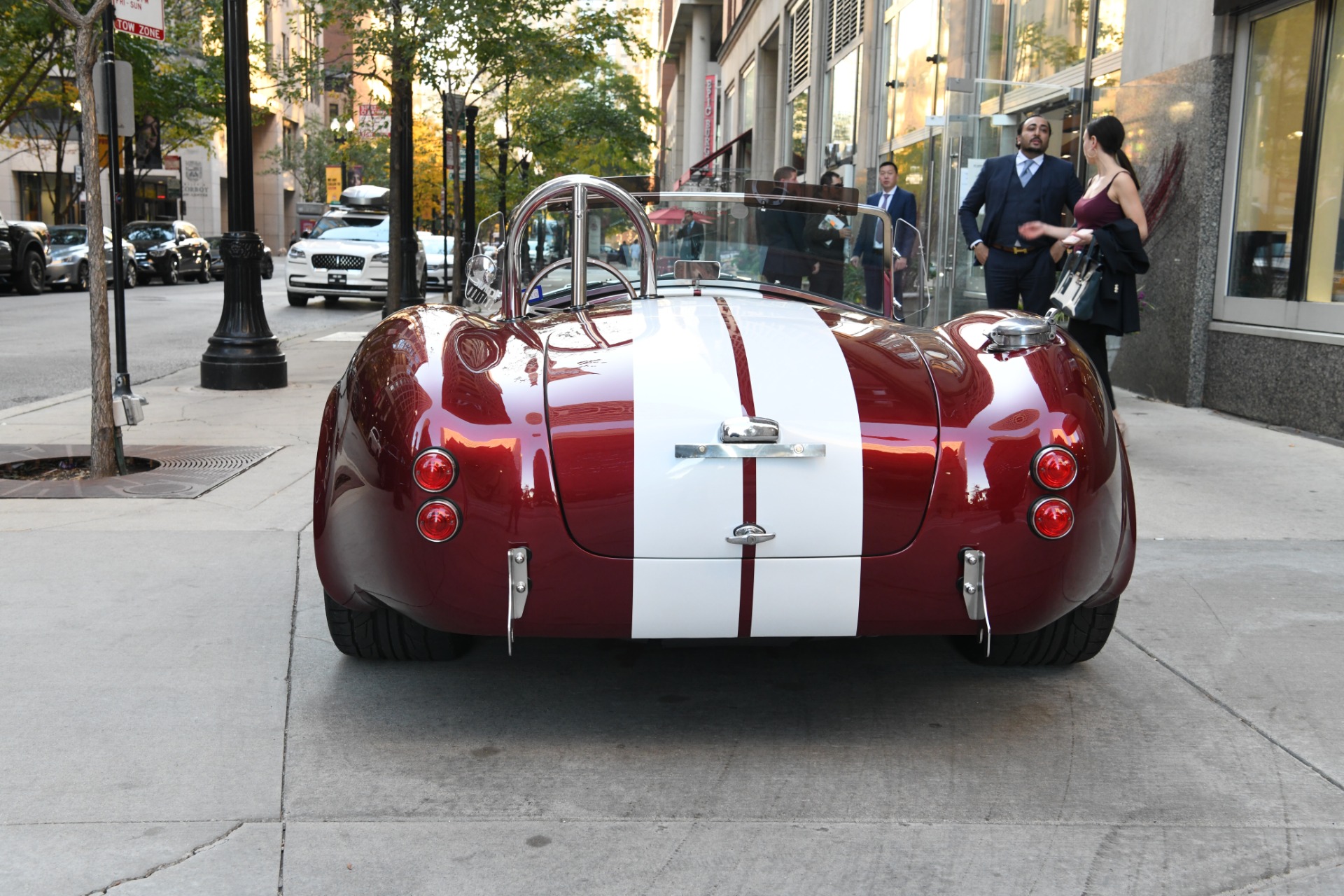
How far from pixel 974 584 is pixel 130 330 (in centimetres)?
1589

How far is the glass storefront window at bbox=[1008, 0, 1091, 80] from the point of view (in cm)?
1083

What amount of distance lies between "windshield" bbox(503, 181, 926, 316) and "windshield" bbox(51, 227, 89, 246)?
2530 centimetres

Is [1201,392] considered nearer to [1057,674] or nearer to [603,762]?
[1057,674]

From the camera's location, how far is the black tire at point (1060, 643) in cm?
346

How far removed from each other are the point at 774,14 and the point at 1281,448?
22.1 m

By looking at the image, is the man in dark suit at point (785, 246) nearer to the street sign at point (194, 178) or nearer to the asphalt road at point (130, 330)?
the asphalt road at point (130, 330)

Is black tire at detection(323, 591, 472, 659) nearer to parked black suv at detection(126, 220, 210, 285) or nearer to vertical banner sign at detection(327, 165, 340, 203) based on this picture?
parked black suv at detection(126, 220, 210, 285)

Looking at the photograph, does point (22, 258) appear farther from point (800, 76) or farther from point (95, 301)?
point (95, 301)

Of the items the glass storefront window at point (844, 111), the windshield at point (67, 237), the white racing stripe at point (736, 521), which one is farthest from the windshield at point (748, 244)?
the windshield at point (67, 237)

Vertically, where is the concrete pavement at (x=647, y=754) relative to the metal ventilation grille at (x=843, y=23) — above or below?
below

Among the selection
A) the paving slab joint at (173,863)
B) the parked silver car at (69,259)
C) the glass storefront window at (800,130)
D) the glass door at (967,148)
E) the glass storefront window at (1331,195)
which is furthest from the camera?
the parked silver car at (69,259)

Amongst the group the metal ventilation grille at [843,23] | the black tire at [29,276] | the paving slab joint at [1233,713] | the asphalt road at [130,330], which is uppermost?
the metal ventilation grille at [843,23]

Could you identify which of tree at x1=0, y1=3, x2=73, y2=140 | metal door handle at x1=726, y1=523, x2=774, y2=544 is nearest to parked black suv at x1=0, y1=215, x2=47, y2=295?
tree at x1=0, y1=3, x2=73, y2=140

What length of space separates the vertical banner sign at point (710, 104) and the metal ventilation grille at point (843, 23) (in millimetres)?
17010
